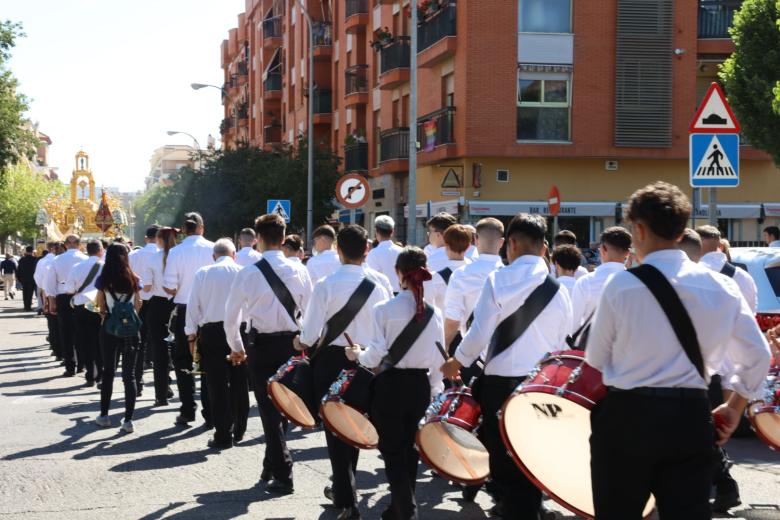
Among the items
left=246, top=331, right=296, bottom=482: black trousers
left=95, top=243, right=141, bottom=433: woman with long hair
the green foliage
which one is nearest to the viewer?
left=246, top=331, right=296, bottom=482: black trousers

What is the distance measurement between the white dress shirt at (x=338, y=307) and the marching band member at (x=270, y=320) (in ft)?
3.18

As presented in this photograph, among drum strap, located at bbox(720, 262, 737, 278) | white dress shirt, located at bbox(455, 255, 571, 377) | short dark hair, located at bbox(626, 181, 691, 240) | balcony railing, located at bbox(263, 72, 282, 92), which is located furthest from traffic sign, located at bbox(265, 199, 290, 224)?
balcony railing, located at bbox(263, 72, 282, 92)

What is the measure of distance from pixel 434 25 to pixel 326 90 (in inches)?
662

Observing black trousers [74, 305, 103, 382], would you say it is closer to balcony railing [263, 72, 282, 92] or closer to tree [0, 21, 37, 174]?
tree [0, 21, 37, 174]

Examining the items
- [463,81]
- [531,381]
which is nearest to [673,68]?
[463,81]

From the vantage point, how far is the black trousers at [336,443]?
688 centimetres

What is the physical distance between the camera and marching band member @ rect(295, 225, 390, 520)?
690cm

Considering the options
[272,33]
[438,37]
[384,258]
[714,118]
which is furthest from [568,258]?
[272,33]

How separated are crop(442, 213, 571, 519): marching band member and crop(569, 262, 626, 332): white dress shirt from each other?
2410 mm

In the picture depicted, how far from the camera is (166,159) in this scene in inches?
7726

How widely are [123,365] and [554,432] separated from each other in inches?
268

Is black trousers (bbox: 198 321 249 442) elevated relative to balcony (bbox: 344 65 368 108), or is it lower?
lower

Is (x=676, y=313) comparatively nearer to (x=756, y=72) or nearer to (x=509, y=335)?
(x=509, y=335)

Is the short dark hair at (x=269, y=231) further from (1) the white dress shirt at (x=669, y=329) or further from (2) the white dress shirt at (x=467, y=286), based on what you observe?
(1) the white dress shirt at (x=669, y=329)
